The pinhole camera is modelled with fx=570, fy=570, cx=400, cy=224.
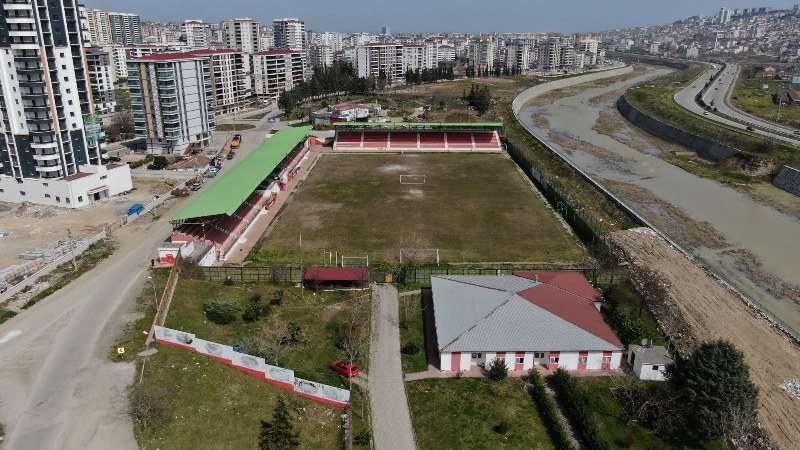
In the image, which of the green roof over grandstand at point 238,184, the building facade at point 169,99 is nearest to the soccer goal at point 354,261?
the green roof over grandstand at point 238,184

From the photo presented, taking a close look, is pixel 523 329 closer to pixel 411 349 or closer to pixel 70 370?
pixel 411 349

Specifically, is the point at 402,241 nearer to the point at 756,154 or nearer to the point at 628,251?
the point at 628,251

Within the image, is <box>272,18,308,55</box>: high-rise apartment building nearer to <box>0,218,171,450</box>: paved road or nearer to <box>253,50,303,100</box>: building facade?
<box>253,50,303,100</box>: building facade

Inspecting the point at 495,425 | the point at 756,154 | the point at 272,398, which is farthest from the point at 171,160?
the point at 756,154

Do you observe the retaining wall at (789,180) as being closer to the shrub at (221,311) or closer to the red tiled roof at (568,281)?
the red tiled roof at (568,281)

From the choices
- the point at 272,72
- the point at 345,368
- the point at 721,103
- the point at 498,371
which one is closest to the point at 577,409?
the point at 498,371
